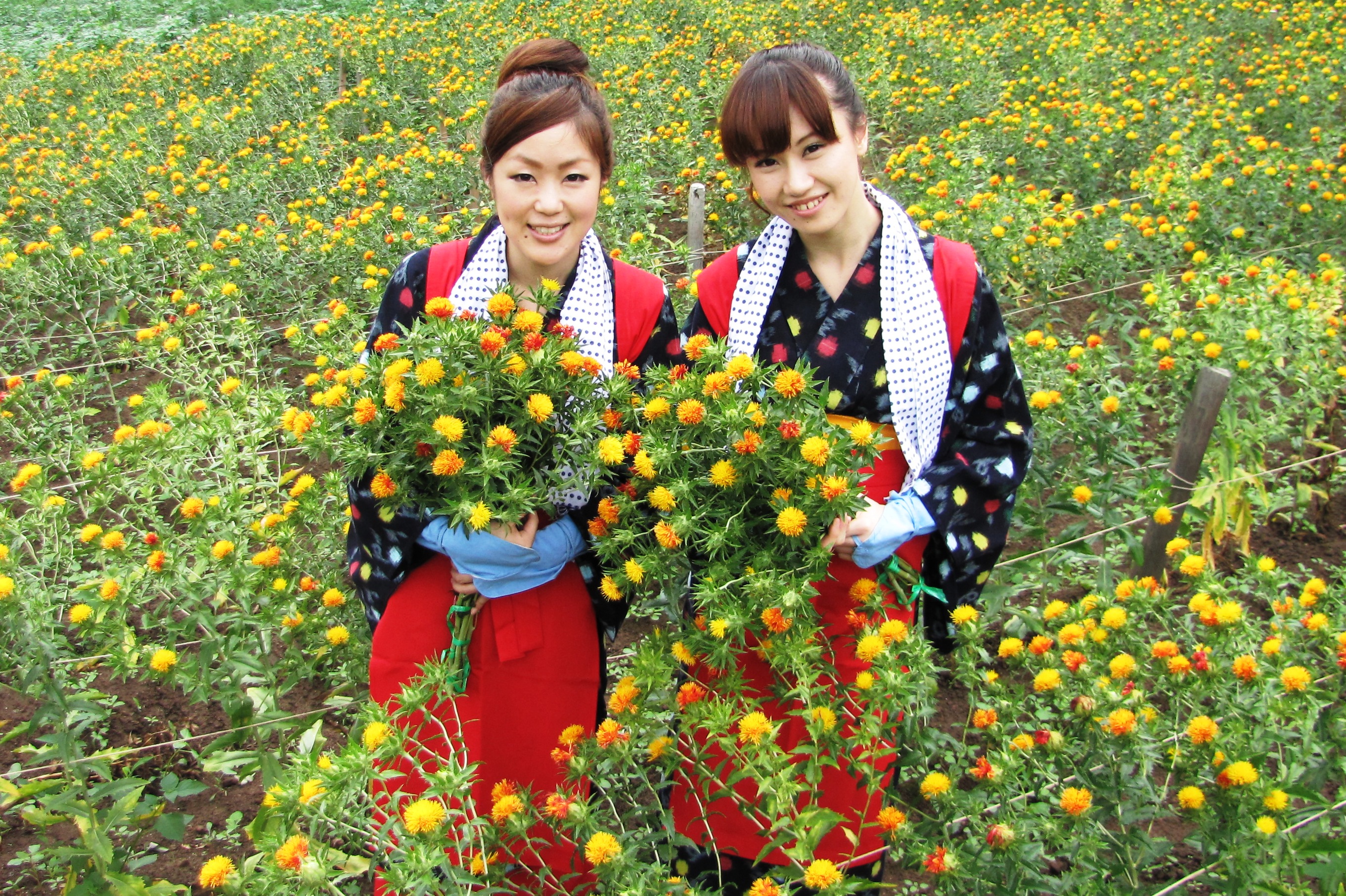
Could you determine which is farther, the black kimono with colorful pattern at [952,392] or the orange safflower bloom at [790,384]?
the black kimono with colorful pattern at [952,392]

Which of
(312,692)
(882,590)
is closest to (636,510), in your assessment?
(882,590)

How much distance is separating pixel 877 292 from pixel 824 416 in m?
0.38

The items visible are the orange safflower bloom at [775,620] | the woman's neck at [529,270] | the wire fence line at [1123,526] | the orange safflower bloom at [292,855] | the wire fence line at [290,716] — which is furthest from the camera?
the wire fence line at [1123,526]

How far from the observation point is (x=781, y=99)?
150 cm

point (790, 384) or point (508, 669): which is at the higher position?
point (790, 384)

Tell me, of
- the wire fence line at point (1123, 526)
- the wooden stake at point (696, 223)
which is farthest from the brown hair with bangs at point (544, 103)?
the wooden stake at point (696, 223)

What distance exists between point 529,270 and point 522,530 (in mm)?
485

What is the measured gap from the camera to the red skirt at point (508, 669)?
1.62 metres

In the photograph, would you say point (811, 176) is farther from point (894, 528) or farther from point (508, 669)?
point (508, 669)

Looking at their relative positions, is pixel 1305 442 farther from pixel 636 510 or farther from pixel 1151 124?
pixel 636 510

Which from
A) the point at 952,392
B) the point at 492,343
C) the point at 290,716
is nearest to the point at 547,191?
the point at 492,343

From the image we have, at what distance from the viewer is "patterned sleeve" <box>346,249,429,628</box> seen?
1.54 metres

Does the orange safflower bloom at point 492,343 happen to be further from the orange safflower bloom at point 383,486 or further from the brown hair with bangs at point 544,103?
the brown hair with bangs at point 544,103

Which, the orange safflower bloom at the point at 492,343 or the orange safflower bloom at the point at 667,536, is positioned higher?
the orange safflower bloom at the point at 492,343
